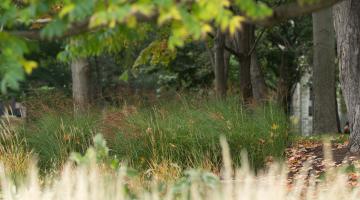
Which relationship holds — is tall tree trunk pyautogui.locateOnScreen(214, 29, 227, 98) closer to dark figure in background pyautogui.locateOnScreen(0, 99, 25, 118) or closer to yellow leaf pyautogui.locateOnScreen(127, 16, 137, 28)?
dark figure in background pyautogui.locateOnScreen(0, 99, 25, 118)

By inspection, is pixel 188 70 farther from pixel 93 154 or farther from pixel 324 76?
pixel 93 154

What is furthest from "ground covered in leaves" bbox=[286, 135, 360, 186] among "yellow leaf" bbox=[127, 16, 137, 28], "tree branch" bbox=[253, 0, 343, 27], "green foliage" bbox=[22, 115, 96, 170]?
"yellow leaf" bbox=[127, 16, 137, 28]

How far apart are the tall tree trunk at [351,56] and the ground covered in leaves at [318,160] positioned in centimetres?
52

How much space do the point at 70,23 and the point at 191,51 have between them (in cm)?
2338

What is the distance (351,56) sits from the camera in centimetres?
1083

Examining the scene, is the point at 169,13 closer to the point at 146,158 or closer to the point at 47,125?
the point at 146,158

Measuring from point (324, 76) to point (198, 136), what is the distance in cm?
767

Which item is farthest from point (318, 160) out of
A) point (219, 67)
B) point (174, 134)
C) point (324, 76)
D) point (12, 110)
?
point (12, 110)

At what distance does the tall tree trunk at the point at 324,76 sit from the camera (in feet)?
57.9

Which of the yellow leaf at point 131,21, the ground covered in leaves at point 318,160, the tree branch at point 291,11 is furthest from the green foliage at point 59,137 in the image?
the yellow leaf at point 131,21

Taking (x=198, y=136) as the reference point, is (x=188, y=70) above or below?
above

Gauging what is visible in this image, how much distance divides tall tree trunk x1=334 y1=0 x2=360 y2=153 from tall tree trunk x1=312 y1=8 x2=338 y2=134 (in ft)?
21.8

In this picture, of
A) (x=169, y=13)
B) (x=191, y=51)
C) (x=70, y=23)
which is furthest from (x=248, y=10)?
(x=191, y=51)

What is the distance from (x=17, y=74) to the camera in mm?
3842
